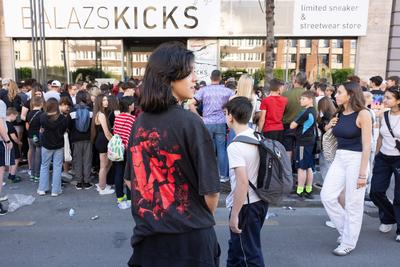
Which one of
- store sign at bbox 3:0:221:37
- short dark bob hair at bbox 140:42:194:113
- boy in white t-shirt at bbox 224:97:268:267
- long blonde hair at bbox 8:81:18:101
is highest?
store sign at bbox 3:0:221:37

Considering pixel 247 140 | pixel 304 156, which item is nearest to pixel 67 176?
pixel 304 156

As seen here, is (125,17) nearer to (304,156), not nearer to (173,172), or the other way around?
(304,156)

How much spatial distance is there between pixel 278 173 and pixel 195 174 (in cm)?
132

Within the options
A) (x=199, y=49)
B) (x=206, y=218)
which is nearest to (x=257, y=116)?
(x=206, y=218)

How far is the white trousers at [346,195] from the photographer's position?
4023mm

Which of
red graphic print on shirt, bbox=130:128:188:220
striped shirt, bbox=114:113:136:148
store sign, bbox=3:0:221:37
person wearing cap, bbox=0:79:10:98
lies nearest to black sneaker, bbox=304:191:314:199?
striped shirt, bbox=114:113:136:148

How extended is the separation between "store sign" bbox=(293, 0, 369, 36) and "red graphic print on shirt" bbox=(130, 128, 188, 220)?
1208 centimetres

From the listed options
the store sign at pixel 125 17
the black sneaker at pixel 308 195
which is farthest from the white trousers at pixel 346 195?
the store sign at pixel 125 17

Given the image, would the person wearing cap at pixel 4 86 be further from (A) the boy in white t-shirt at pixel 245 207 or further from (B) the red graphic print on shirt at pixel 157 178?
(B) the red graphic print on shirt at pixel 157 178

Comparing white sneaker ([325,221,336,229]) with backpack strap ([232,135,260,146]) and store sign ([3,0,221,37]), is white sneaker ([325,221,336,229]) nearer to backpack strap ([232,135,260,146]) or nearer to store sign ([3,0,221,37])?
backpack strap ([232,135,260,146])

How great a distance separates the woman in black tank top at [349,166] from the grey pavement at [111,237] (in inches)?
13.0

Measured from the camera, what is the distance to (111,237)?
15.0 ft

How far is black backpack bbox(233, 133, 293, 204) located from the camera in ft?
9.68

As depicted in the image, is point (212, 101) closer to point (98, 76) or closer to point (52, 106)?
point (52, 106)
